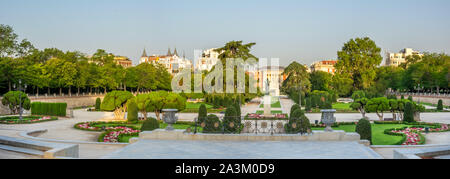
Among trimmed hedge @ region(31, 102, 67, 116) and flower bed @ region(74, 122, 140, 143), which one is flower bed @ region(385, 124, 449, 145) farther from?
trimmed hedge @ region(31, 102, 67, 116)

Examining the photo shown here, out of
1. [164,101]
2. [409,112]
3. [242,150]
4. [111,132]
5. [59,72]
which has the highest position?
[59,72]

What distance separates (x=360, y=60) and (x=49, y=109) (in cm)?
5318

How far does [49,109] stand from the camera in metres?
30.8

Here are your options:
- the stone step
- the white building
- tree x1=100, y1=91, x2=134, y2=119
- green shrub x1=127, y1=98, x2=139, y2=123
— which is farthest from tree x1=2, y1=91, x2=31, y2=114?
the white building

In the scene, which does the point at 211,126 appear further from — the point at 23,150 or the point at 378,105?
the point at 378,105

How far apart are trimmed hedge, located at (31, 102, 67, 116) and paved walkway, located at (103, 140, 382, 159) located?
22120mm

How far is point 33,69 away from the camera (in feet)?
158

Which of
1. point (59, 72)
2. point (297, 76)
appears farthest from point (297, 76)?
point (59, 72)

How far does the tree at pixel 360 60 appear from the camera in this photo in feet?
215

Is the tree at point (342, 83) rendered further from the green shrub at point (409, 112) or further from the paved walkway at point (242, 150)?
the paved walkway at point (242, 150)

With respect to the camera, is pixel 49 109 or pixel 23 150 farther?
pixel 49 109

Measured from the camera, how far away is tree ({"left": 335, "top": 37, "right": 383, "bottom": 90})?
6556 cm

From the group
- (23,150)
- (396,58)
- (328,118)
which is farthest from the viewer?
(396,58)
